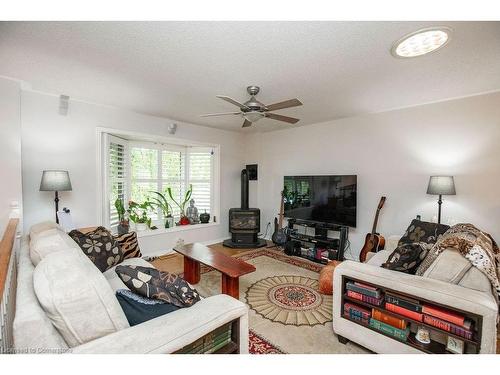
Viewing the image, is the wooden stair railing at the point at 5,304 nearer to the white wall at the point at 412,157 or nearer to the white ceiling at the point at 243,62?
the white ceiling at the point at 243,62

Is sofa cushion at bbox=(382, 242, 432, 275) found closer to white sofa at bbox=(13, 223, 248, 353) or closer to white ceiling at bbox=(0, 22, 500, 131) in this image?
white sofa at bbox=(13, 223, 248, 353)

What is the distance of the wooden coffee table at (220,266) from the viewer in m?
2.37

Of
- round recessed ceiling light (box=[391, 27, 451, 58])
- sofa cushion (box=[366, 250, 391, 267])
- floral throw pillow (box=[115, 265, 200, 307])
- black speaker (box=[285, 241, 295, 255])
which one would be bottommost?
black speaker (box=[285, 241, 295, 255])

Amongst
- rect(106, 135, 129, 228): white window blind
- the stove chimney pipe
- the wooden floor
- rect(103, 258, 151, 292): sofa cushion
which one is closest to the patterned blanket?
rect(103, 258, 151, 292): sofa cushion

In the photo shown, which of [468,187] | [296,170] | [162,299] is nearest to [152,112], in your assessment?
[296,170]

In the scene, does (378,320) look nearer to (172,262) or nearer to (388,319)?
(388,319)

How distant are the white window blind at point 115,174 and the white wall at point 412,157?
3.02m

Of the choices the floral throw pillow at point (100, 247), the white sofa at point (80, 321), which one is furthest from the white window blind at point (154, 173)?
the white sofa at point (80, 321)

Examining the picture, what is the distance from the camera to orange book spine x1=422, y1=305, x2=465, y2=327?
138 cm

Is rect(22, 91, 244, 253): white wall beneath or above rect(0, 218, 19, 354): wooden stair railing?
above

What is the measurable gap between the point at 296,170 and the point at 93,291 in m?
4.02

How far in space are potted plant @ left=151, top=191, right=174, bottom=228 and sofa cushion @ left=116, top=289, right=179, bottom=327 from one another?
10.1ft

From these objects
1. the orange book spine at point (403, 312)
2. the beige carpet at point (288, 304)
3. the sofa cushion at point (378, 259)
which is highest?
the sofa cushion at point (378, 259)
